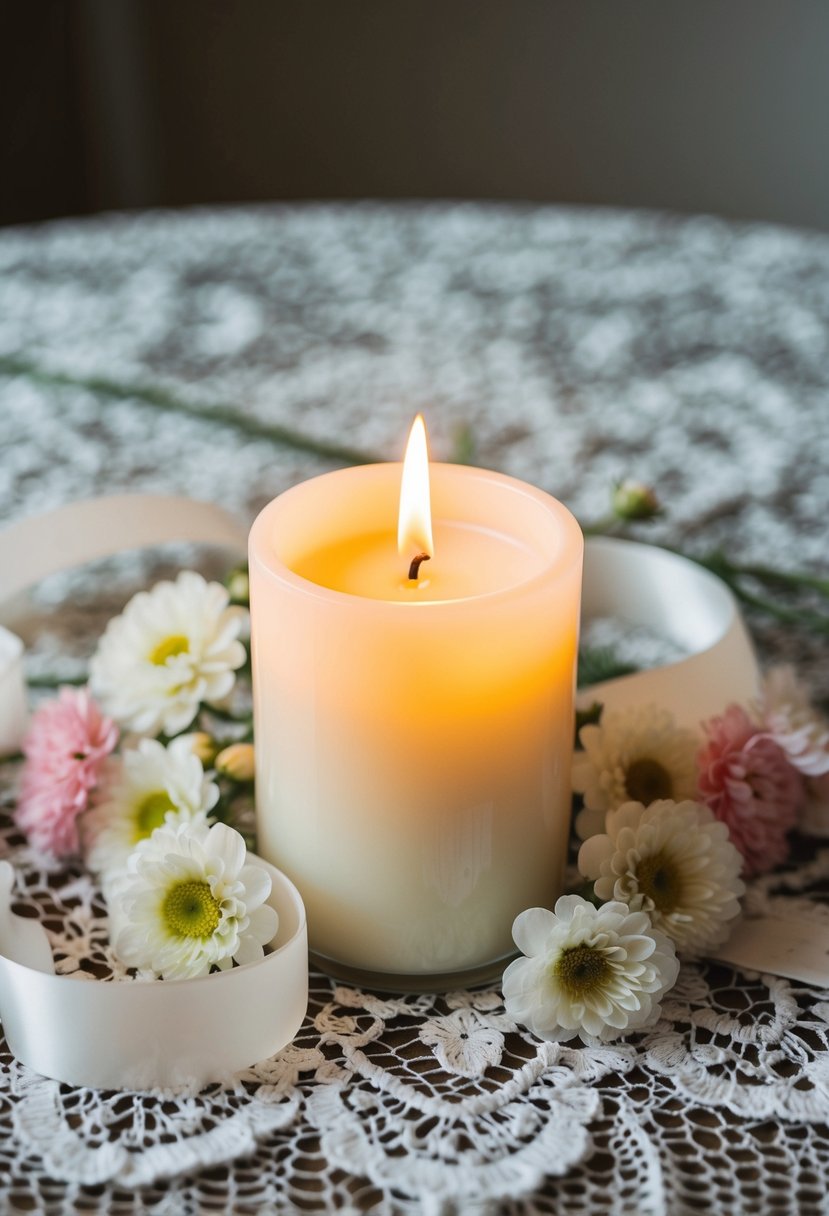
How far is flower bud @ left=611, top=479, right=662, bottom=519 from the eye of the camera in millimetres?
768

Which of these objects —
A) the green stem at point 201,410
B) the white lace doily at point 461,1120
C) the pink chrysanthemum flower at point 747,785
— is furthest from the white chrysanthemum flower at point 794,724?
the green stem at point 201,410

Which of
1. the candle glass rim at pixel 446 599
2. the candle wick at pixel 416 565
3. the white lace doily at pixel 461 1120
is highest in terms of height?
the candle glass rim at pixel 446 599

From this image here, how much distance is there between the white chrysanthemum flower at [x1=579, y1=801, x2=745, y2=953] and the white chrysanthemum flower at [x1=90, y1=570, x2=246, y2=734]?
0.64 feet

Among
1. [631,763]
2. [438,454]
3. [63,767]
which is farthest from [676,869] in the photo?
[438,454]

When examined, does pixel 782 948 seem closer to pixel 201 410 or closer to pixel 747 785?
pixel 747 785

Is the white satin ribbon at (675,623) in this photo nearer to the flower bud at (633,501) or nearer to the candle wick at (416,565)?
the flower bud at (633,501)

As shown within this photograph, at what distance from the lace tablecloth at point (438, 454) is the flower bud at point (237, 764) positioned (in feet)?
0.26

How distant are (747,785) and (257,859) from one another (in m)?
0.22

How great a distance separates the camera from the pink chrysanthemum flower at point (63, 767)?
1.98 ft

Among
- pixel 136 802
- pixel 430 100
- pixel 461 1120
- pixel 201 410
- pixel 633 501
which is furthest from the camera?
pixel 430 100

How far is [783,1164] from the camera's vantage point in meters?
0.46

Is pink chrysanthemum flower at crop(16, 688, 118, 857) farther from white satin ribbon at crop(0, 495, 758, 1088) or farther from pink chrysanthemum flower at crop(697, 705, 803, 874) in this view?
pink chrysanthemum flower at crop(697, 705, 803, 874)

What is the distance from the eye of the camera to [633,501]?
0.77 meters

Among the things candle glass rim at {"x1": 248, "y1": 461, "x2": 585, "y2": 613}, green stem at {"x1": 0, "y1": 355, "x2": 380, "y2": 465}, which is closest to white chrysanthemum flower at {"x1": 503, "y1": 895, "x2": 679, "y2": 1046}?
candle glass rim at {"x1": 248, "y1": 461, "x2": 585, "y2": 613}
